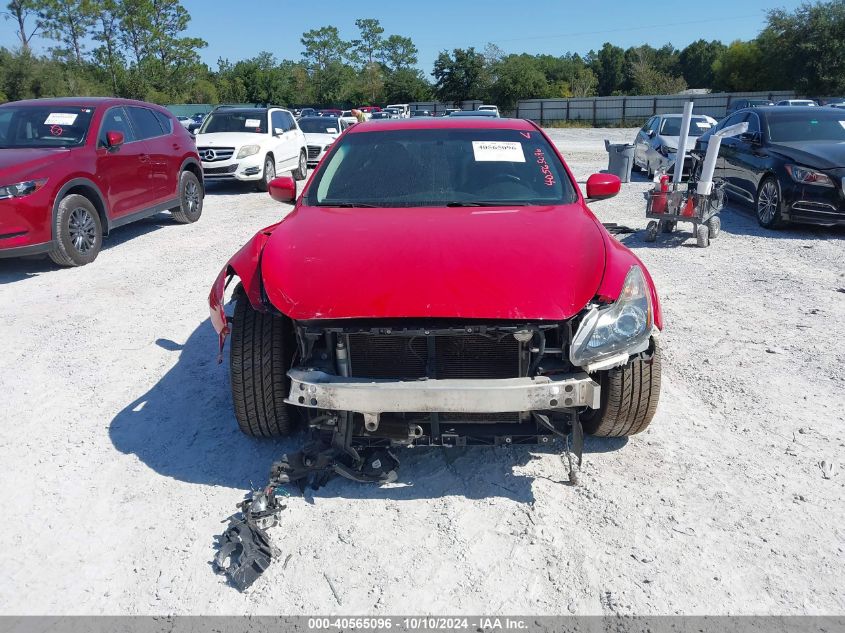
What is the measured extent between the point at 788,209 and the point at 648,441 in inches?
260

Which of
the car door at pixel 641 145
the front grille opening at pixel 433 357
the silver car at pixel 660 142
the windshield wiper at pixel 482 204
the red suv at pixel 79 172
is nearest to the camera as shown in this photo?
the front grille opening at pixel 433 357

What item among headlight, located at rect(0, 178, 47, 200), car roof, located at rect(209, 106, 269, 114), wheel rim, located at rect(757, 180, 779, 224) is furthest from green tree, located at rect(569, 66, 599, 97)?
headlight, located at rect(0, 178, 47, 200)

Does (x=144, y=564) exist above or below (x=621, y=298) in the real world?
below

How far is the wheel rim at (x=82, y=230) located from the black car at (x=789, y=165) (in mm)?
8785

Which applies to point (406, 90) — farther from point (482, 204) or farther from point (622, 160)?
point (482, 204)

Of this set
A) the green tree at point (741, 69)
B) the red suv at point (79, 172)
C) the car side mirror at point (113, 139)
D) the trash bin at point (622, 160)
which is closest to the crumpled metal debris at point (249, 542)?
the red suv at point (79, 172)

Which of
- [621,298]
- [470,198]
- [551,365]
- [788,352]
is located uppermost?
[470,198]

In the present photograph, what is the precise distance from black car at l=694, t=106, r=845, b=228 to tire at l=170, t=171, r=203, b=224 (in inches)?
335

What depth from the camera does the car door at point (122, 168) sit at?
316 inches

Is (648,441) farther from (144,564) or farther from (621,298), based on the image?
(144,564)

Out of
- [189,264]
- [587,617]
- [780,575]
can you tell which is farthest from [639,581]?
[189,264]

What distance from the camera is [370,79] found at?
76.9m

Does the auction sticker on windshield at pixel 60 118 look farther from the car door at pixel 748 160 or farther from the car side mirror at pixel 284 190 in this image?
the car door at pixel 748 160

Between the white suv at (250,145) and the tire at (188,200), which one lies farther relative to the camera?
the white suv at (250,145)
